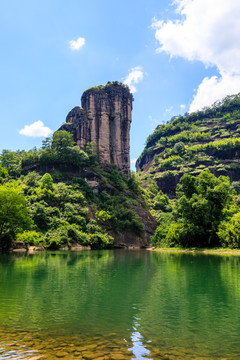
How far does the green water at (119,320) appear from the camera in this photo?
6.45 metres

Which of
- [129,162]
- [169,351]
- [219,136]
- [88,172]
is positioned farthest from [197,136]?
[169,351]

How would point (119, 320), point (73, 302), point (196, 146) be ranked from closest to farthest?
point (119, 320), point (73, 302), point (196, 146)

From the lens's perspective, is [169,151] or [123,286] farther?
[169,151]

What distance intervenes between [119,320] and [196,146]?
134947 mm

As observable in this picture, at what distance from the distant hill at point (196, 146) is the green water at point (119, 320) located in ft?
354

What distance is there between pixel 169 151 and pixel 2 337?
460 feet

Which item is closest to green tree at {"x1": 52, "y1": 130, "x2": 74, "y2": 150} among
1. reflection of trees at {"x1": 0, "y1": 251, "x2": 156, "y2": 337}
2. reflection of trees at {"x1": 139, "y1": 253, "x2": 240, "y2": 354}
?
reflection of trees at {"x1": 0, "y1": 251, "x2": 156, "y2": 337}

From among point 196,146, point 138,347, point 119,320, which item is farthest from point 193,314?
point 196,146

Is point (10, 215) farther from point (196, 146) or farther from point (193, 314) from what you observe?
point (196, 146)

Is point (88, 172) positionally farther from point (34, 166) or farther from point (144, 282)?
point (144, 282)

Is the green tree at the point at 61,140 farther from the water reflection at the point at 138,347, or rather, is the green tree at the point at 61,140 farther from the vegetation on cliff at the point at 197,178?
the water reflection at the point at 138,347

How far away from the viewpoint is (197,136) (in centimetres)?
14588

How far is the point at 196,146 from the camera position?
138 metres

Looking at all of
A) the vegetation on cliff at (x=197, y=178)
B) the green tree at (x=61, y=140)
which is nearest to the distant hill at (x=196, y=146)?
the vegetation on cliff at (x=197, y=178)
